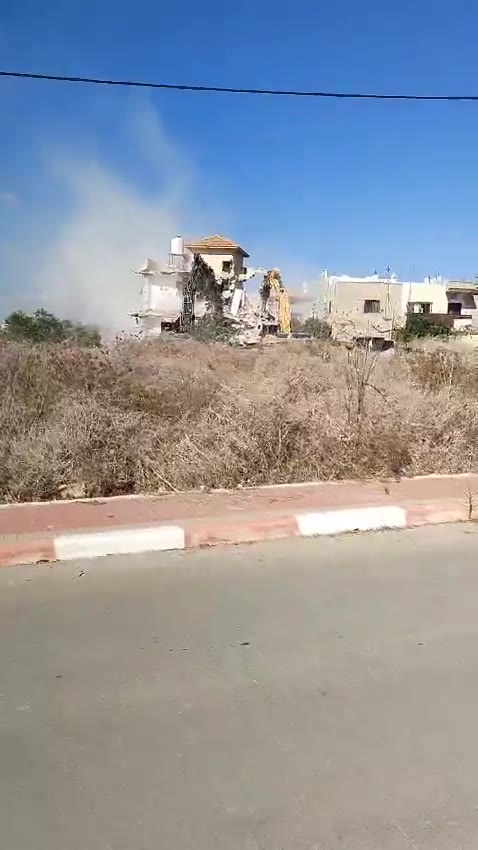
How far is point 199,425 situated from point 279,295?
36.4m

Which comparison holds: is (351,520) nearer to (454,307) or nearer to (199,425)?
(199,425)

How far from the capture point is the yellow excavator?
40625 mm

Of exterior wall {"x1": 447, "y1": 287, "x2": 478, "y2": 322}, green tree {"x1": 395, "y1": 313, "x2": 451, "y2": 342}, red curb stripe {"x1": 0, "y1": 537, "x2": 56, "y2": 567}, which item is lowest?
red curb stripe {"x1": 0, "y1": 537, "x2": 56, "y2": 567}

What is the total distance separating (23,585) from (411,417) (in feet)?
16.0

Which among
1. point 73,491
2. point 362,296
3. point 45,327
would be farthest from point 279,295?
point 73,491

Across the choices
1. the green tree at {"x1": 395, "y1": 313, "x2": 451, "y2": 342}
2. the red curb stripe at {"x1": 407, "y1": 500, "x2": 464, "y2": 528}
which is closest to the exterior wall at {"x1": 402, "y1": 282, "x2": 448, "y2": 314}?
the green tree at {"x1": 395, "y1": 313, "x2": 451, "y2": 342}

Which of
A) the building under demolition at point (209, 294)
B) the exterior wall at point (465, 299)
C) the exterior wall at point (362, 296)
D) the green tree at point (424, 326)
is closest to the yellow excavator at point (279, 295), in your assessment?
the building under demolition at point (209, 294)

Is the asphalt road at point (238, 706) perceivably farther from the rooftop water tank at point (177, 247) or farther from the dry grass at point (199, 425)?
the rooftop water tank at point (177, 247)

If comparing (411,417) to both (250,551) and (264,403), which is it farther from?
(250,551)

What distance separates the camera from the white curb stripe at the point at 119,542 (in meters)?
4.66

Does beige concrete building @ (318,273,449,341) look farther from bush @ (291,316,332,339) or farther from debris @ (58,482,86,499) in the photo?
debris @ (58,482,86,499)

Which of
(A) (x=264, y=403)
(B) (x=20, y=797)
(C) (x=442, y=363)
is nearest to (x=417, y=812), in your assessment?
(B) (x=20, y=797)

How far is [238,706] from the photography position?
9.52ft

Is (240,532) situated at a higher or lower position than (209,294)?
lower
